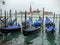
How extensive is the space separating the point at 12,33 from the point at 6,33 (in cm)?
38

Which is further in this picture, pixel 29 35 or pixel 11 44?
pixel 29 35

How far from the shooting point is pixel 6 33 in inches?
350

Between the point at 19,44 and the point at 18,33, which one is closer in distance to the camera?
the point at 19,44

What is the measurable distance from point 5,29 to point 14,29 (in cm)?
58

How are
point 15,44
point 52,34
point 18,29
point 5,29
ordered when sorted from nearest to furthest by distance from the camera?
1. point 15,44
2. point 52,34
3. point 5,29
4. point 18,29

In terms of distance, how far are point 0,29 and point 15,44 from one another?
2974 mm

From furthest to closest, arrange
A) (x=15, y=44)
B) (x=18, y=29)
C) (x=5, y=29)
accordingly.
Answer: (x=18, y=29), (x=5, y=29), (x=15, y=44)

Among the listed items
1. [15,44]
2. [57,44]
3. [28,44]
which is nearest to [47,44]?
[57,44]

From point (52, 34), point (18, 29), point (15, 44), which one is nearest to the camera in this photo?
point (15, 44)

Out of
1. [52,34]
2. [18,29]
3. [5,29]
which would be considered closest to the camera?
[52,34]

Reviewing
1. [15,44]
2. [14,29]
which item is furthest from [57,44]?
[14,29]

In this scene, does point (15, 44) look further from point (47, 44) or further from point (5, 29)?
point (5, 29)

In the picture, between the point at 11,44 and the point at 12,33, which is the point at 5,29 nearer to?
the point at 12,33

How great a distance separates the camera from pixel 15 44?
6.03 meters
